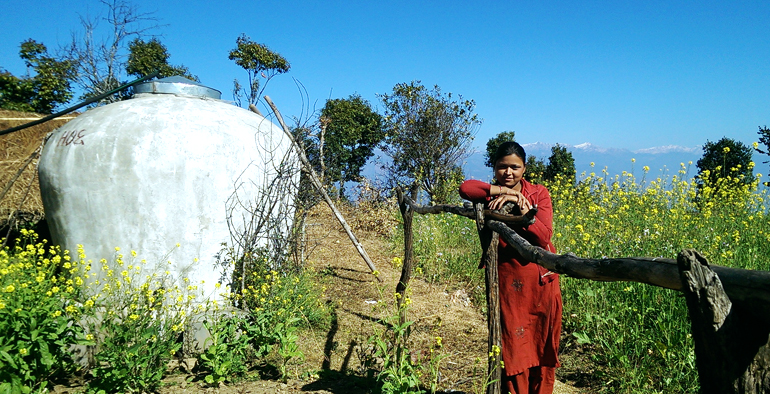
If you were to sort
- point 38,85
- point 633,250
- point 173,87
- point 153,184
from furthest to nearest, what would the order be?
point 38,85 → point 173,87 → point 633,250 → point 153,184

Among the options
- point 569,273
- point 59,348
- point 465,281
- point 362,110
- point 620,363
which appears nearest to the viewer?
point 569,273

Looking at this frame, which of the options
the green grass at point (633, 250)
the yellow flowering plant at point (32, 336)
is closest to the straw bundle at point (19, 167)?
the yellow flowering plant at point (32, 336)

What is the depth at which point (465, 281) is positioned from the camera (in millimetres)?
6039

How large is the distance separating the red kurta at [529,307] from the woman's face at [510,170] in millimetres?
257

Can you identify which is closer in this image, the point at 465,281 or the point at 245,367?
the point at 245,367

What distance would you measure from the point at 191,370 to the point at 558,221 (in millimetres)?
4963

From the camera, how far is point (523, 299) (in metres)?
2.73

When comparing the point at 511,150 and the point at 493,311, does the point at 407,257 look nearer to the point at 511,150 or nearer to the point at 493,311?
the point at 493,311

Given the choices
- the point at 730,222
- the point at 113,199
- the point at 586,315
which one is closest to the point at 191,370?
the point at 113,199

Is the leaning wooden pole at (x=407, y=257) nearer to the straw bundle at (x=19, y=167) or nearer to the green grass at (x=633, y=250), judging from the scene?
the green grass at (x=633, y=250)

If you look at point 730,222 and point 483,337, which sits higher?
point 730,222

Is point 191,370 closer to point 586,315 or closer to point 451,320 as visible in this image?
point 451,320

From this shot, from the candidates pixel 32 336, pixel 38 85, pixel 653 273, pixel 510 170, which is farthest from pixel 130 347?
pixel 38 85

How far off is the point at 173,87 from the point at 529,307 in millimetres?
4119
